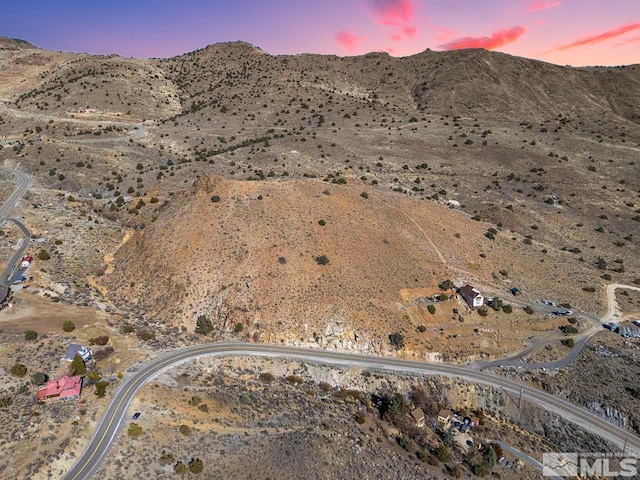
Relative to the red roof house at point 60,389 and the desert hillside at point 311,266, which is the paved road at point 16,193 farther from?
the red roof house at point 60,389

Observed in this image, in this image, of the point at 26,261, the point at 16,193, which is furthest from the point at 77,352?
the point at 16,193

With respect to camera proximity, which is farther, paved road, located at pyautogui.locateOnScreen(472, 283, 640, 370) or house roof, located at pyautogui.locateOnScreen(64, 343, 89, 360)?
paved road, located at pyautogui.locateOnScreen(472, 283, 640, 370)

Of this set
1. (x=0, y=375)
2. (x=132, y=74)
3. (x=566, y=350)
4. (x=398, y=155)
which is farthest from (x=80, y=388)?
(x=132, y=74)

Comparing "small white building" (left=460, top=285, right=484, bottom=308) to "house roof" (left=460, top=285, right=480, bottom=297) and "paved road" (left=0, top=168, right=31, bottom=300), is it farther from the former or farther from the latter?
"paved road" (left=0, top=168, right=31, bottom=300)

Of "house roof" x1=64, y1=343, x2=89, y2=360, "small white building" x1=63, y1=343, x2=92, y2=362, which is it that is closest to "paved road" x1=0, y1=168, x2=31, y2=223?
"house roof" x1=64, y1=343, x2=89, y2=360

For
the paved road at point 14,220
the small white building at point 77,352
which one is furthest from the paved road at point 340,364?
the paved road at point 14,220

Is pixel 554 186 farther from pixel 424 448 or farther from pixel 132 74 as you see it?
pixel 132 74
